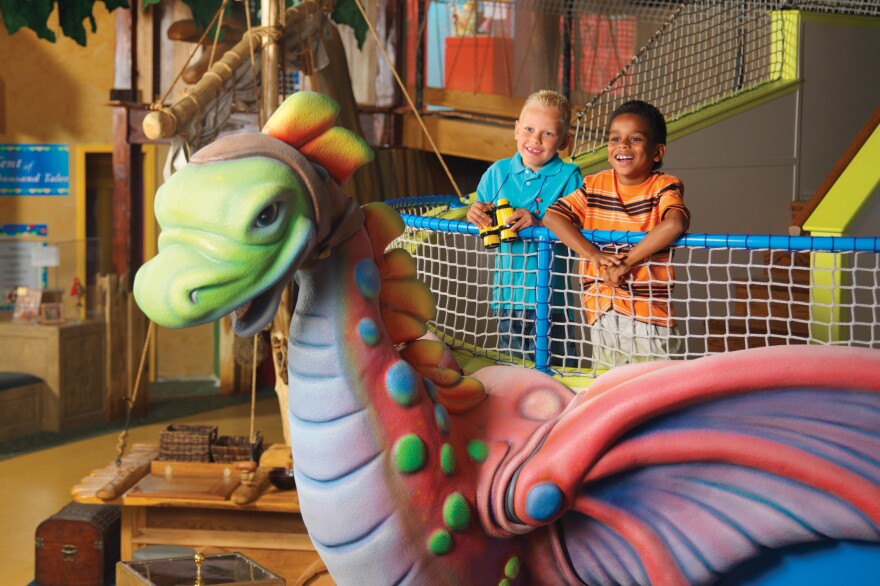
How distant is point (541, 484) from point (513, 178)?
1268mm

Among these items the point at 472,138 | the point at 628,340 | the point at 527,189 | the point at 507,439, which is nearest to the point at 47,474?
the point at 472,138

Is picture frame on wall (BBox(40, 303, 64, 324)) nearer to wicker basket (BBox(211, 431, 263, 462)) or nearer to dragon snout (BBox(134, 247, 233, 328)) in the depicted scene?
wicker basket (BBox(211, 431, 263, 462))

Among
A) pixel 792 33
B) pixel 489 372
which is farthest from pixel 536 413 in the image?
pixel 792 33

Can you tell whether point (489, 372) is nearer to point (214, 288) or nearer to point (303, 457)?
point (303, 457)

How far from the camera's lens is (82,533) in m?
4.33

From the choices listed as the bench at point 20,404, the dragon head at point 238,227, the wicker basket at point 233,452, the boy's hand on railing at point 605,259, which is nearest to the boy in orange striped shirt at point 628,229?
the boy's hand on railing at point 605,259

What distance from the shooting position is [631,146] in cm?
259

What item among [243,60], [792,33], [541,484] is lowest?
[541,484]

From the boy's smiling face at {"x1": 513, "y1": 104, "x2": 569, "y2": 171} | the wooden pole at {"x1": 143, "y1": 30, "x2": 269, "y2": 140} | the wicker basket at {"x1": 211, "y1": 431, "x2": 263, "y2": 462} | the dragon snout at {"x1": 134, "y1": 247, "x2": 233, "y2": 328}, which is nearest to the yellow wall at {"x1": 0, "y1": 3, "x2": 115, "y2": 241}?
the wooden pole at {"x1": 143, "y1": 30, "x2": 269, "y2": 140}

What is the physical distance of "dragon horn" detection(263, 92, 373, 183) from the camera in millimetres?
1788

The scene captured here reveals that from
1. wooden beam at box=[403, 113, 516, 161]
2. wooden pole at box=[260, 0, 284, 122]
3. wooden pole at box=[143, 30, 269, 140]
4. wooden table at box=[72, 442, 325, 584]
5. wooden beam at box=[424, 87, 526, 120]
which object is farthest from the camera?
wooden beam at box=[424, 87, 526, 120]

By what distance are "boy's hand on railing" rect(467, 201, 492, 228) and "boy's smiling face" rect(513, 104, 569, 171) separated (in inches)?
16.8

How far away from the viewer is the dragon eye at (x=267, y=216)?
167cm

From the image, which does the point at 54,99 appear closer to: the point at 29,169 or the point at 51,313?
the point at 29,169
